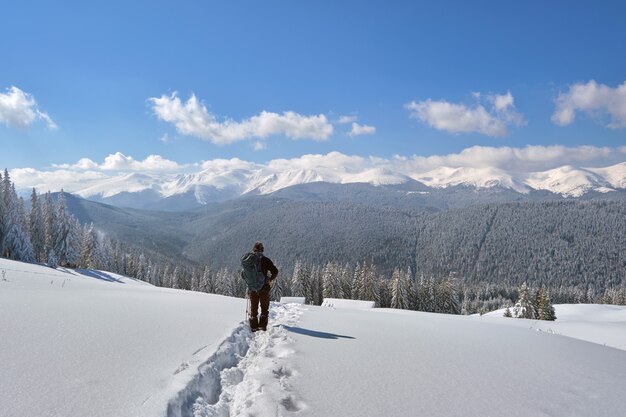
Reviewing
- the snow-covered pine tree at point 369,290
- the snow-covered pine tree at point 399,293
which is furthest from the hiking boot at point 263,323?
the snow-covered pine tree at point 369,290

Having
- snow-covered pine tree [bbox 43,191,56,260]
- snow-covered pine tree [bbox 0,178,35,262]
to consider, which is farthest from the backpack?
snow-covered pine tree [bbox 43,191,56,260]

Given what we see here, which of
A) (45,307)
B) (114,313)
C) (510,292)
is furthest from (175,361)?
(510,292)

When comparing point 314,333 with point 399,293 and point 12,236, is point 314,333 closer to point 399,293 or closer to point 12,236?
point 12,236

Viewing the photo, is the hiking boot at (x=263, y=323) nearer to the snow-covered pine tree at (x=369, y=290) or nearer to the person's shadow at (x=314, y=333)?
the person's shadow at (x=314, y=333)

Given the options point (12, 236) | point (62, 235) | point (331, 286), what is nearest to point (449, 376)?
point (12, 236)

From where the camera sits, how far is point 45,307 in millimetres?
7582

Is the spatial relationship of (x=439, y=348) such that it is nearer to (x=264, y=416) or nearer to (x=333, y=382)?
(x=333, y=382)

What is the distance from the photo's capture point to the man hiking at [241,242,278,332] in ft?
30.7

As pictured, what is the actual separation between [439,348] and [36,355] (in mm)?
7012

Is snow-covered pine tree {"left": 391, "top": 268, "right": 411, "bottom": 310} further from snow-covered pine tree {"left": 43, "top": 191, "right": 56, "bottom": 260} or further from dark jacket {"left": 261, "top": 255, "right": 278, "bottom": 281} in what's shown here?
dark jacket {"left": 261, "top": 255, "right": 278, "bottom": 281}

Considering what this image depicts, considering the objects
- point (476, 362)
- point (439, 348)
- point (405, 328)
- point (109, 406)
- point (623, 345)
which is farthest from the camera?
point (623, 345)

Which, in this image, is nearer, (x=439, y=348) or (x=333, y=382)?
(x=333, y=382)

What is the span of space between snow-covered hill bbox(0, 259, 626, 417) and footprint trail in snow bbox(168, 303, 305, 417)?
0.8 inches

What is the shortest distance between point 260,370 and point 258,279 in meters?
4.06
